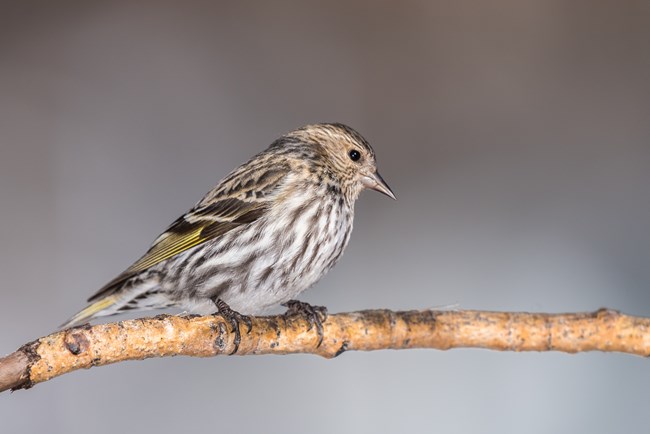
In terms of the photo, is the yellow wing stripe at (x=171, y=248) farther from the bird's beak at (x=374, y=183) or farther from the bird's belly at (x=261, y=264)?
the bird's beak at (x=374, y=183)

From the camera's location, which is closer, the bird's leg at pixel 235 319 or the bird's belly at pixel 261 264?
the bird's leg at pixel 235 319

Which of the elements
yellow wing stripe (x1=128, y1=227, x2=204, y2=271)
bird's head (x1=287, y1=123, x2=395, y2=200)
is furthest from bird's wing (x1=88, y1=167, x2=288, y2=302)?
bird's head (x1=287, y1=123, x2=395, y2=200)

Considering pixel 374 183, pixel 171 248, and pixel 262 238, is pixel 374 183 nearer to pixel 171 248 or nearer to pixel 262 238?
pixel 262 238

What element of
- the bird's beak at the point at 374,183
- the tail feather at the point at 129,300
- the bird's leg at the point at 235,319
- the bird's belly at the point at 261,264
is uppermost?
the bird's beak at the point at 374,183

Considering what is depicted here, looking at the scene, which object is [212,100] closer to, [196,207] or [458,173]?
[458,173]

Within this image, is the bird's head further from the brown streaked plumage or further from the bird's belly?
the bird's belly

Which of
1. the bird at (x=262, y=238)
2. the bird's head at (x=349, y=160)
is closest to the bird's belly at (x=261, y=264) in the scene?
the bird at (x=262, y=238)

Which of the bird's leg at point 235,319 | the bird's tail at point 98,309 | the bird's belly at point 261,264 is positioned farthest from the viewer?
the bird's tail at point 98,309
